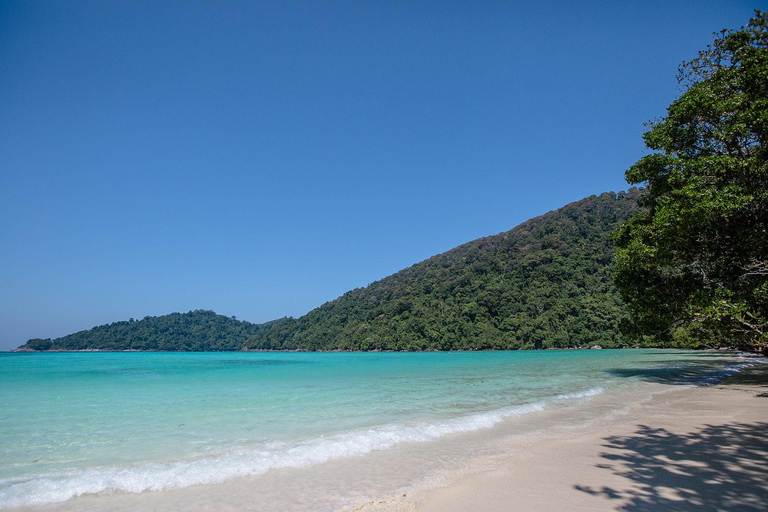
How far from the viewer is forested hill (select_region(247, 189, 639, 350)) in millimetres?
76125

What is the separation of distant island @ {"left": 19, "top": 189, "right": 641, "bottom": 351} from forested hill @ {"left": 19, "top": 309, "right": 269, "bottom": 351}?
4093 centimetres

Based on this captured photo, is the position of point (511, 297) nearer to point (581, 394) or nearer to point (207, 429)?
point (581, 394)

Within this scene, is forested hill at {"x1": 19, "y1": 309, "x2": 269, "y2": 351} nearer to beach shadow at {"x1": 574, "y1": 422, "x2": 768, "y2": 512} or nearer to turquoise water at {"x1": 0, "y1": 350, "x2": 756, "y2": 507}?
turquoise water at {"x1": 0, "y1": 350, "x2": 756, "y2": 507}

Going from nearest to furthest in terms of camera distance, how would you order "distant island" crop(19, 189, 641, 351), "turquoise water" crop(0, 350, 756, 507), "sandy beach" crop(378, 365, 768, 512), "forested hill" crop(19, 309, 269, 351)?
1. "sandy beach" crop(378, 365, 768, 512)
2. "turquoise water" crop(0, 350, 756, 507)
3. "distant island" crop(19, 189, 641, 351)
4. "forested hill" crop(19, 309, 269, 351)

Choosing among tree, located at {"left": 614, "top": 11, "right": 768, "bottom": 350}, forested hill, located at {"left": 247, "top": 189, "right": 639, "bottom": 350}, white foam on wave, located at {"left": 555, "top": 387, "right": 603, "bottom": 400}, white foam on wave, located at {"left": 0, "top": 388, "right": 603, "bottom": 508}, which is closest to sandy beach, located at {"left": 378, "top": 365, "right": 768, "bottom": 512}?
white foam on wave, located at {"left": 0, "top": 388, "right": 603, "bottom": 508}

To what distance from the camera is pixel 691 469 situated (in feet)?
16.9

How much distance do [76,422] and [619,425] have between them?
13180 millimetres

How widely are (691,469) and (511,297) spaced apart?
85113 millimetres

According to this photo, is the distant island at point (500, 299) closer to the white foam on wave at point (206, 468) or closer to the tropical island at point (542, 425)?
the tropical island at point (542, 425)

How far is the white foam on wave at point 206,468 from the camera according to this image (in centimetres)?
A: 518

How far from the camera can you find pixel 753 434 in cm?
689

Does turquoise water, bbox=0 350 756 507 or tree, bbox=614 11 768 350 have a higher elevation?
tree, bbox=614 11 768 350

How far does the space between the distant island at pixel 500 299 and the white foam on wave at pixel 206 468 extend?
Result: 70.3 metres

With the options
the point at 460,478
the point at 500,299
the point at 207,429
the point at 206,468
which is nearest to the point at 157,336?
the point at 500,299
